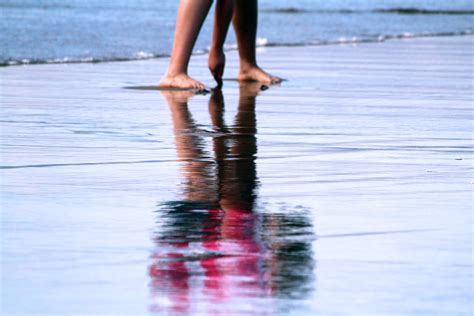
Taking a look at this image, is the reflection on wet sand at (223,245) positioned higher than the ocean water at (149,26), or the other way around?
the reflection on wet sand at (223,245)

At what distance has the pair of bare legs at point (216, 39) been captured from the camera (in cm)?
766

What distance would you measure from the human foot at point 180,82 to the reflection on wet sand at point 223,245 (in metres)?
2.88

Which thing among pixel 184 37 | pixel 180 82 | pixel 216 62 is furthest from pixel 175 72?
pixel 216 62

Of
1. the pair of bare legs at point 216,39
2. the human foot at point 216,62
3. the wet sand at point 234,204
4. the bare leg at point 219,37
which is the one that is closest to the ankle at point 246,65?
the pair of bare legs at point 216,39

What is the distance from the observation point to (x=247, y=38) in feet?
27.5

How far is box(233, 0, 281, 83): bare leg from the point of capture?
27.5ft

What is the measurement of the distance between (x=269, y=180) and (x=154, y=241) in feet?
3.35

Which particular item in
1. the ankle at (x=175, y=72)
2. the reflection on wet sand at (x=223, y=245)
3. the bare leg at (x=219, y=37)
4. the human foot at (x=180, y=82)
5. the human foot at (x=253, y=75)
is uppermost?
the reflection on wet sand at (x=223, y=245)

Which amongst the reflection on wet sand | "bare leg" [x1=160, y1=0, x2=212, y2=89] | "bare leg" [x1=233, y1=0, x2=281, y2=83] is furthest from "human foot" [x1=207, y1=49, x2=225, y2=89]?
the reflection on wet sand

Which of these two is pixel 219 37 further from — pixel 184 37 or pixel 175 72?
pixel 175 72

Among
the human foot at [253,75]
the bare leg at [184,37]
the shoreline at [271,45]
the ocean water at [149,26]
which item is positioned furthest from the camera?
the ocean water at [149,26]

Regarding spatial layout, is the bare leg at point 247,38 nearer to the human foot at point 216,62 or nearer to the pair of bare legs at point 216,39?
the pair of bare legs at point 216,39

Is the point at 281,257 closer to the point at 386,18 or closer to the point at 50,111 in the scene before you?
the point at 50,111

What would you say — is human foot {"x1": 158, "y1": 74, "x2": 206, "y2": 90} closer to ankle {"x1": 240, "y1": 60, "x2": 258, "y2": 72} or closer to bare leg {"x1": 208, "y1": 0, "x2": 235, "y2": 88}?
bare leg {"x1": 208, "y1": 0, "x2": 235, "y2": 88}
